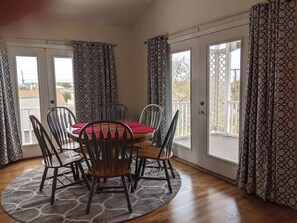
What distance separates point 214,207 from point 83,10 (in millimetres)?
3720

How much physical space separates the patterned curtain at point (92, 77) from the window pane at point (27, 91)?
2.18 feet

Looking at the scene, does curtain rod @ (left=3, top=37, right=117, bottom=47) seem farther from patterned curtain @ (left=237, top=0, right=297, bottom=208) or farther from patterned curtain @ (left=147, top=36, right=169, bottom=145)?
patterned curtain @ (left=237, top=0, right=297, bottom=208)

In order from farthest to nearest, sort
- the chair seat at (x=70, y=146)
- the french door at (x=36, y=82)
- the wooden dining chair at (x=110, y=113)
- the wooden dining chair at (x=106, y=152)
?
the wooden dining chair at (x=110, y=113), the french door at (x=36, y=82), the chair seat at (x=70, y=146), the wooden dining chair at (x=106, y=152)

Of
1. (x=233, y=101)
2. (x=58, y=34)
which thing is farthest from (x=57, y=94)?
(x=233, y=101)

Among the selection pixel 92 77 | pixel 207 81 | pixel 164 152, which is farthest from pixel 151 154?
pixel 92 77

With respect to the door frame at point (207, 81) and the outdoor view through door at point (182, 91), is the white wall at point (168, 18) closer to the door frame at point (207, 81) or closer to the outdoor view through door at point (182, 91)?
the door frame at point (207, 81)

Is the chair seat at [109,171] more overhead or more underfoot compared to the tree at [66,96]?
more underfoot

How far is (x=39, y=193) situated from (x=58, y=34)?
8.98 ft

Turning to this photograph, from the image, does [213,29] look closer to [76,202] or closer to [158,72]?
[158,72]

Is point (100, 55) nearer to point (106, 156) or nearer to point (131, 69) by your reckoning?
point (131, 69)

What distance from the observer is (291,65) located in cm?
229

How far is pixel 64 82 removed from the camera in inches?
173

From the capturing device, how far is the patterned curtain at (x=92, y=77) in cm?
437

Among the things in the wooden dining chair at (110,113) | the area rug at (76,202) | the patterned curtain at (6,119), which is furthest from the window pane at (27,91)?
the area rug at (76,202)
